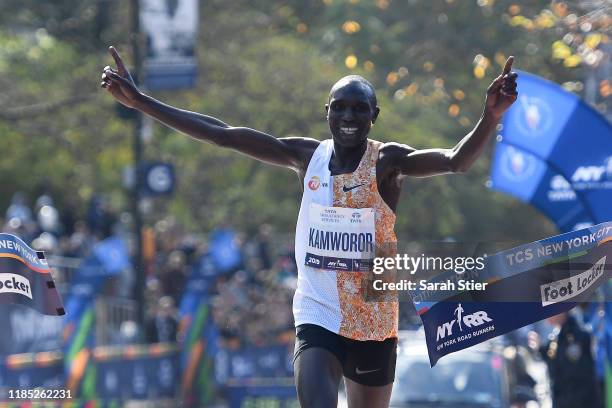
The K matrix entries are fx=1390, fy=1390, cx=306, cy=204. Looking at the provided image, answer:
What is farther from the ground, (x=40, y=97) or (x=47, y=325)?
(x=40, y=97)

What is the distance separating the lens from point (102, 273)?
14664mm

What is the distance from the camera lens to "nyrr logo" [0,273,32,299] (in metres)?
6.57

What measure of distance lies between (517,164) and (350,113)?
547 cm

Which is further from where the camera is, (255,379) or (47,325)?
(255,379)

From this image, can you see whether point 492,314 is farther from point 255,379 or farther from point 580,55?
point 255,379

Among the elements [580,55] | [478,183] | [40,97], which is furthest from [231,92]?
[580,55]

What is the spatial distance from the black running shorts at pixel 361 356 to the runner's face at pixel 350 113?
820 mm

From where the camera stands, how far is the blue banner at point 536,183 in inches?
426

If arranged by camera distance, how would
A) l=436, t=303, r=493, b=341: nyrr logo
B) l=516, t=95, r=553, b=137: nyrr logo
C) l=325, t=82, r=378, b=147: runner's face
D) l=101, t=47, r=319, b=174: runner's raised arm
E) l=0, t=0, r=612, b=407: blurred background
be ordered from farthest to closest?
l=0, t=0, r=612, b=407: blurred background < l=516, t=95, r=553, b=137: nyrr logo < l=436, t=303, r=493, b=341: nyrr logo < l=101, t=47, r=319, b=174: runner's raised arm < l=325, t=82, r=378, b=147: runner's face

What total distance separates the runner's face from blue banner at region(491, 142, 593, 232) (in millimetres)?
5022

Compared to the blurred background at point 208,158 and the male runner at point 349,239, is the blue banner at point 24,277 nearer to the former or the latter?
the male runner at point 349,239

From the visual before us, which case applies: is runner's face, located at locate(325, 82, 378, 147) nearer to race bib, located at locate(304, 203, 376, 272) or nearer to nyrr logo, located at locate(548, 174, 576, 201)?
race bib, located at locate(304, 203, 376, 272)

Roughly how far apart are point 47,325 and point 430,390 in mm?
3632

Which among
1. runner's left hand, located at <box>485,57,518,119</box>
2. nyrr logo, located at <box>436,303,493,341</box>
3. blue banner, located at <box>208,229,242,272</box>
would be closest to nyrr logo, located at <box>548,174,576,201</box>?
nyrr logo, located at <box>436,303,493,341</box>
